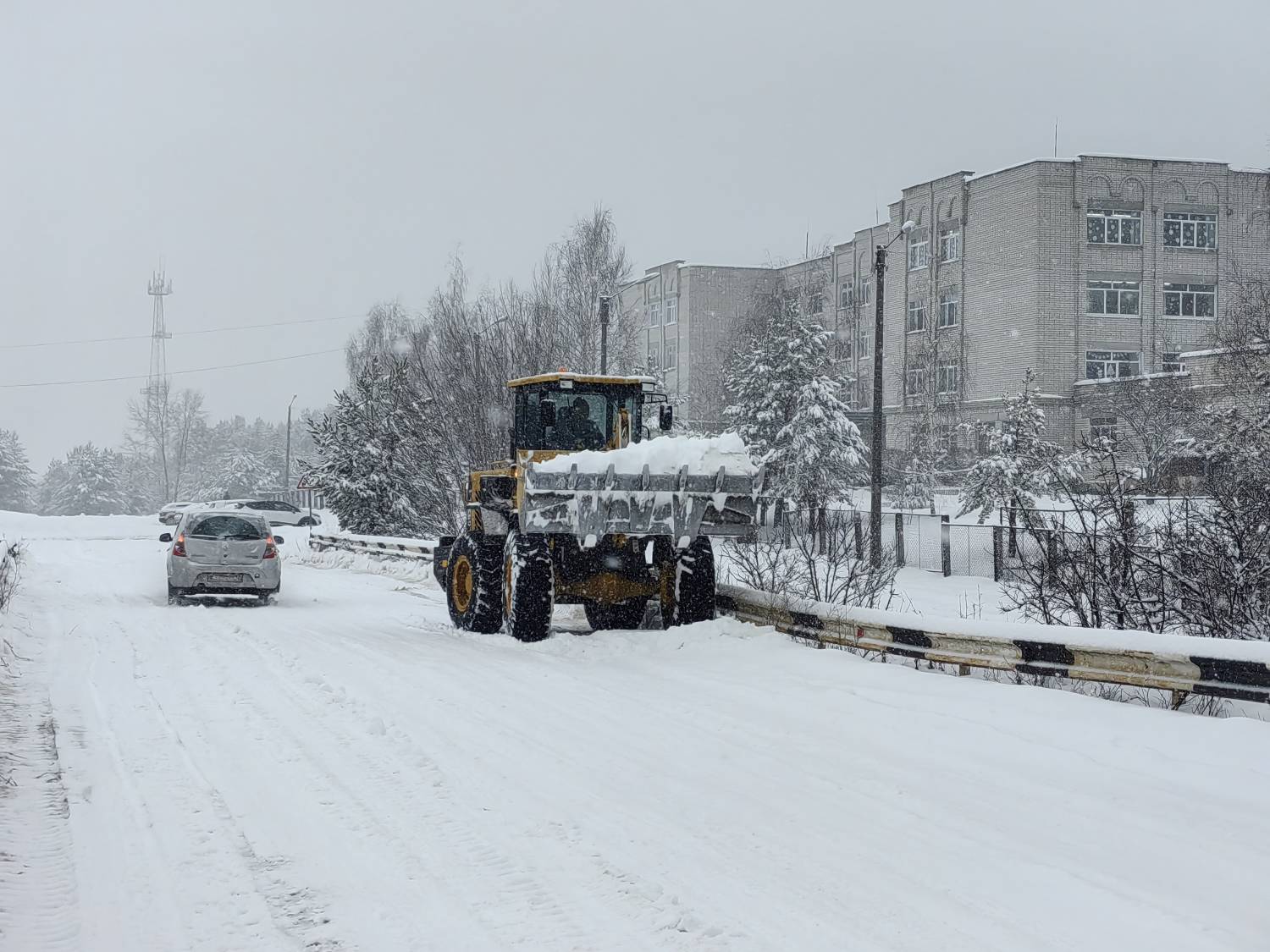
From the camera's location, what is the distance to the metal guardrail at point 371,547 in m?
27.5

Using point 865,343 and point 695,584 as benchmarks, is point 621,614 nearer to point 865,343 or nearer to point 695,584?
point 695,584

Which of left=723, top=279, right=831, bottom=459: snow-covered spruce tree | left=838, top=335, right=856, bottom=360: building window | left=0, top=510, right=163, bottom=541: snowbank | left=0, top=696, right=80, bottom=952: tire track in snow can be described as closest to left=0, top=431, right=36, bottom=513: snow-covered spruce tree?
left=0, top=510, right=163, bottom=541: snowbank

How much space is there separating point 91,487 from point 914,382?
74.7m

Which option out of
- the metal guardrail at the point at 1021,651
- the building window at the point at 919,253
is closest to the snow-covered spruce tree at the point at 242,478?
the building window at the point at 919,253

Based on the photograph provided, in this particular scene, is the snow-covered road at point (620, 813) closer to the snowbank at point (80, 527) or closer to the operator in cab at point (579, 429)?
the operator in cab at point (579, 429)

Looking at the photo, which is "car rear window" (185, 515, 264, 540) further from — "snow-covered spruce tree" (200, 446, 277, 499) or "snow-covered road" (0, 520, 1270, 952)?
"snow-covered spruce tree" (200, 446, 277, 499)

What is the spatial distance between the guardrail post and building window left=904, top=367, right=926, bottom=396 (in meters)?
28.3

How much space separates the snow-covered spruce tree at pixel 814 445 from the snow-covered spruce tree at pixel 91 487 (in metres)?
79.3

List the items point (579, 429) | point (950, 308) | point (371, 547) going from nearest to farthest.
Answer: point (579, 429), point (371, 547), point (950, 308)

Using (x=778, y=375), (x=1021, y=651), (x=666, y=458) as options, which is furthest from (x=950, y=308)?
(x=1021, y=651)

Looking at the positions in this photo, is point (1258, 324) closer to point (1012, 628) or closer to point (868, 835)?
point (1012, 628)

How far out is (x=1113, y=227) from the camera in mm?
50781

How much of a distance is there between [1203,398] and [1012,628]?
29693mm

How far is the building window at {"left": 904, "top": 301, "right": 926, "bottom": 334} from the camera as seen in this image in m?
56.8
